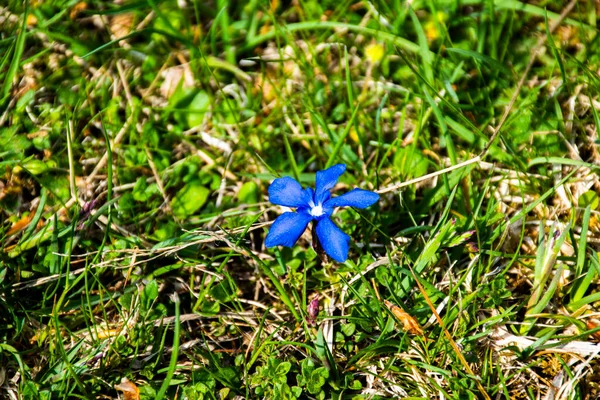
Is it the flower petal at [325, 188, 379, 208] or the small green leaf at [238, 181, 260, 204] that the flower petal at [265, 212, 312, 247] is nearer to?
the flower petal at [325, 188, 379, 208]

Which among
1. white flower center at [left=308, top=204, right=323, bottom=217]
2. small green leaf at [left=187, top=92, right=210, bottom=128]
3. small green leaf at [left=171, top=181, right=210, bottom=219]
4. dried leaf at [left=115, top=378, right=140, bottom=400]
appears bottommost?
dried leaf at [left=115, top=378, right=140, bottom=400]

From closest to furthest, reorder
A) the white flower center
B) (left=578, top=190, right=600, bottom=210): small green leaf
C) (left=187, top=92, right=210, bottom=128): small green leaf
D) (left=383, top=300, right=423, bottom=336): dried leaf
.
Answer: the white flower center, (left=383, top=300, right=423, bottom=336): dried leaf, (left=578, top=190, right=600, bottom=210): small green leaf, (left=187, top=92, right=210, bottom=128): small green leaf

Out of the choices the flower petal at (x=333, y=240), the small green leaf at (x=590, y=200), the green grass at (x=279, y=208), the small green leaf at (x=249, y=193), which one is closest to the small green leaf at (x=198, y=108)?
the green grass at (x=279, y=208)

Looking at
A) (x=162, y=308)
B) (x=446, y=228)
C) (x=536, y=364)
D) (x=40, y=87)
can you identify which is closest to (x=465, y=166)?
(x=446, y=228)

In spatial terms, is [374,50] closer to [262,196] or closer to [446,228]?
[262,196]

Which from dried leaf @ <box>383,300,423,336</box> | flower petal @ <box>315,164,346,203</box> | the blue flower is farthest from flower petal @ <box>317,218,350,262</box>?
dried leaf @ <box>383,300,423,336</box>

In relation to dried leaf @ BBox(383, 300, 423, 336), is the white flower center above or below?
above

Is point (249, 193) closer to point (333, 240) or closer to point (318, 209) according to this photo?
point (318, 209)

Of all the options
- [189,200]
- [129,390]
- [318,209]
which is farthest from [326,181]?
[129,390]
